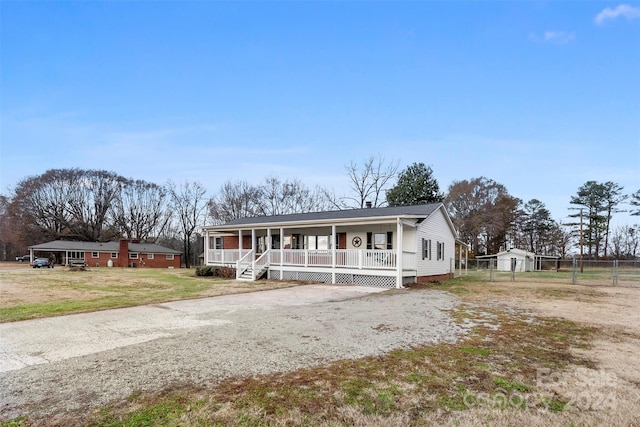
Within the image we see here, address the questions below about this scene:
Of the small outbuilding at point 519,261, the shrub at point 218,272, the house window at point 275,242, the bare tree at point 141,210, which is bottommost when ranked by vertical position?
the small outbuilding at point 519,261

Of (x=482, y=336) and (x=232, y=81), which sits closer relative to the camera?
(x=482, y=336)

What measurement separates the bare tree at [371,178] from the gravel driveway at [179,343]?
1253 inches

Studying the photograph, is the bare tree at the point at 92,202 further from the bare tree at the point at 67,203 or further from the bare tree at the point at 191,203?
the bare tree at the point at 191,203

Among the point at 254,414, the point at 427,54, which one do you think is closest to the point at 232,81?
the point at 427,54

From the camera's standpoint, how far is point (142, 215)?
53.6 meters

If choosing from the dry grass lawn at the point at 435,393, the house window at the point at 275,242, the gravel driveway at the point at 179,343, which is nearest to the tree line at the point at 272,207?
the house window at the point at 275,242

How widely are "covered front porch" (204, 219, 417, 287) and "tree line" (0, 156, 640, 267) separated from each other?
21.9 m

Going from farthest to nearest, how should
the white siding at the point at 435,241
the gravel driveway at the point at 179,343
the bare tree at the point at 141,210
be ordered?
the bare tree at the point at 141,210 → the white siding at the point at 435,241 → the gravel driveway at the point at 179,343

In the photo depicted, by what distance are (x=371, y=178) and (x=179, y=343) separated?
37.4 metres

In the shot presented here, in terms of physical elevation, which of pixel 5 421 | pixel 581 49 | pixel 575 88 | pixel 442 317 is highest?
pixel 581 49

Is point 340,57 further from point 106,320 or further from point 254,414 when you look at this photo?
point 254,414

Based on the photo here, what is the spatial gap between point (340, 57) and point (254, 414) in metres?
17.6

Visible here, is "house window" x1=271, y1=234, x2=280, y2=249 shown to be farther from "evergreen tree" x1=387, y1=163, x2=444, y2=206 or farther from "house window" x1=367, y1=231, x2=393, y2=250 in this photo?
"evergreen tree" x1=387, y1=163, x2=444, y2=206

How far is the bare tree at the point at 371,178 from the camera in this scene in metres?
41.3
